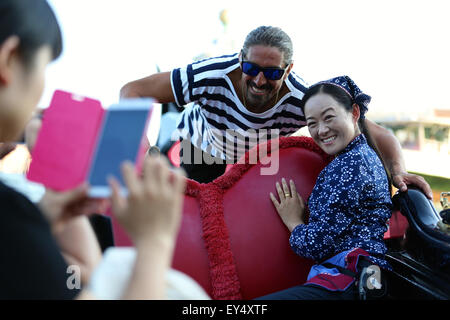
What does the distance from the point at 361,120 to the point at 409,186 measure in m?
0.28

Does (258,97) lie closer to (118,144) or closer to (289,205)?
(289,205)

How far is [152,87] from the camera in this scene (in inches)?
73.7

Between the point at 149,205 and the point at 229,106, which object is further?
the point at 229,106

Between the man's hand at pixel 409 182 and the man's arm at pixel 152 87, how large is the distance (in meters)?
1.02

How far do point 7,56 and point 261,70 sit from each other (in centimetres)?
126

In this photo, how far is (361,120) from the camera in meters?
1.46

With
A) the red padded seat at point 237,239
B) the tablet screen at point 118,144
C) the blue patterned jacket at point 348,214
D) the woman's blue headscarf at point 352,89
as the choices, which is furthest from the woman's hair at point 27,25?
the woman's blue headscarf at point 352,89

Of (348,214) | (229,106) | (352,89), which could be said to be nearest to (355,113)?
(352,89)

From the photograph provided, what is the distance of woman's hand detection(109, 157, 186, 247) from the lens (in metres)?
0.50

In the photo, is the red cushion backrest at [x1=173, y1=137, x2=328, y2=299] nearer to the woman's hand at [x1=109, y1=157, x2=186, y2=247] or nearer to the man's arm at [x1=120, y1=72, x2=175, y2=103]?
the man's arm at [x1=120, y1=72, x2=175, y2=103]

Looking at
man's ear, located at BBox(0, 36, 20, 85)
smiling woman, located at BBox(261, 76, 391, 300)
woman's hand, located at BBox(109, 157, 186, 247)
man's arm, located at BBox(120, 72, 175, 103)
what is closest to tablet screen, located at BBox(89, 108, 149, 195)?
woman's hand, located at BBox(109, 157, 186, 247)

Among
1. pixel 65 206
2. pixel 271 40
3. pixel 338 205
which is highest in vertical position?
pixel 271 40

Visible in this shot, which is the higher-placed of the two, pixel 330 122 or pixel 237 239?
pixel 330 122
